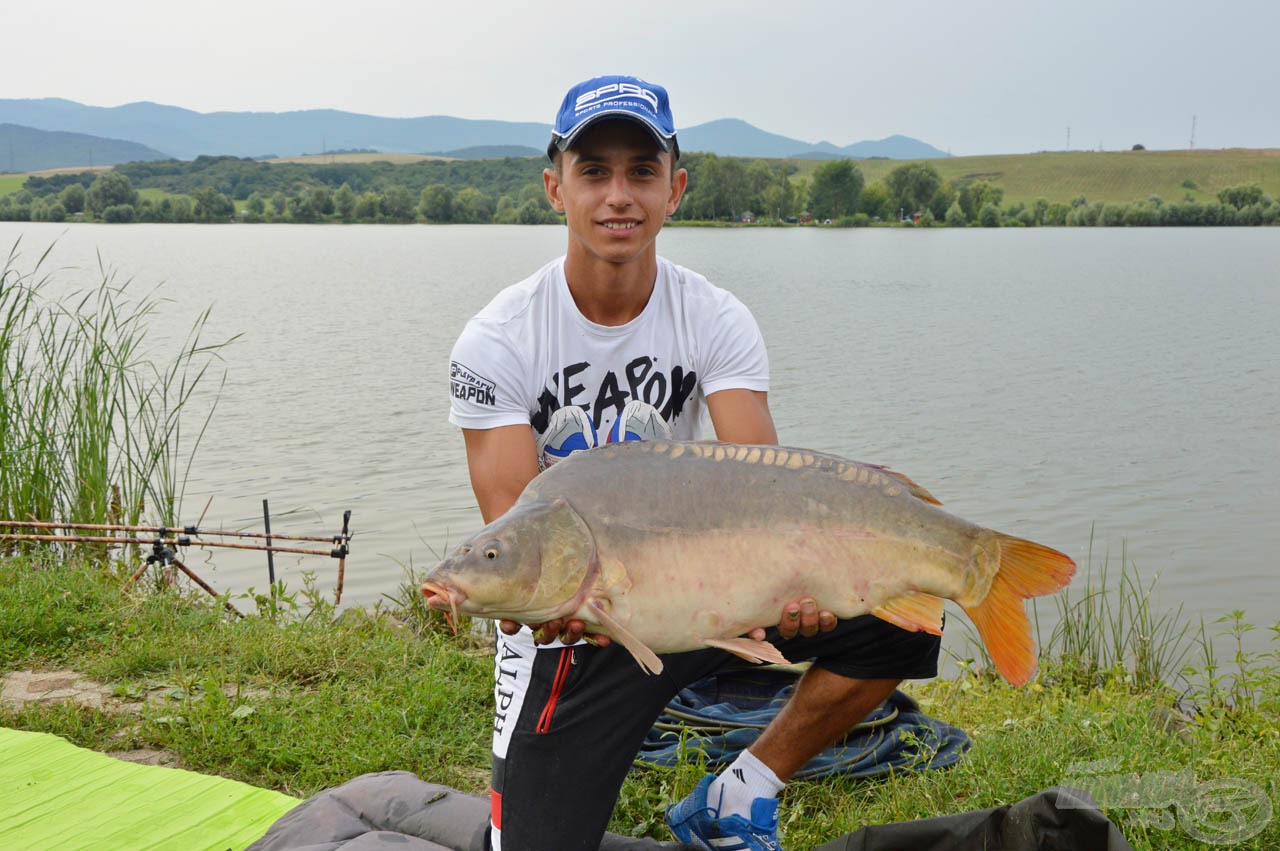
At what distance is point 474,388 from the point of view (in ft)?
8.89

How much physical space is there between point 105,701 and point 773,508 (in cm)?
264

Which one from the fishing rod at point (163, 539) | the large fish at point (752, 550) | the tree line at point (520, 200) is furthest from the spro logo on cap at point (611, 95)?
the tree line at point (520, 200)

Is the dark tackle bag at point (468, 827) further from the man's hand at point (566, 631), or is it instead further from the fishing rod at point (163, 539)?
→ the fishing rod at point (163, 539)

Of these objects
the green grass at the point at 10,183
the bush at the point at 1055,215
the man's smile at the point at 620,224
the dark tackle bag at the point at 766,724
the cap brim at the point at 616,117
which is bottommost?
the dark tackle bag at the point at 766,724

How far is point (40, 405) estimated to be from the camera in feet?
19.4

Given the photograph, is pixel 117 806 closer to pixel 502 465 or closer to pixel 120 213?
pixel 502 465

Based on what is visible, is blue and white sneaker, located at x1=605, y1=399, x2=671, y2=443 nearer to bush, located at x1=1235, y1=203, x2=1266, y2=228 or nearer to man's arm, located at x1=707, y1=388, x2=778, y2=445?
man's arm, located at x1=707, y1=388, x2=778, y2=445

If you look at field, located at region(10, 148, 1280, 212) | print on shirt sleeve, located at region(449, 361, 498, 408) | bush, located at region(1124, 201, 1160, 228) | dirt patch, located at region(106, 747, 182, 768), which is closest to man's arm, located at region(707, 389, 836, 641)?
print on shirt sleeve, located at region(449, 361, 498, 408)

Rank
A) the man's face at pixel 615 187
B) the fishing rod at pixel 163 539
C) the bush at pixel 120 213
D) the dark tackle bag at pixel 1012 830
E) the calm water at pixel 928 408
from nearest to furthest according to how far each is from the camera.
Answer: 1. the dark tackle bag at pixel 1012 830
2. the man's face at pixel 615 187
3. the fishing rod at pixel 163 539
4. the calm water at pixel 928 408
5. the bush at pixel 120 213

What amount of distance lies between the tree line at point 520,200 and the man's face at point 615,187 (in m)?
59.7

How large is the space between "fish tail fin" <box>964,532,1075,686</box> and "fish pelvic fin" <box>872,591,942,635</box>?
72 millimetres

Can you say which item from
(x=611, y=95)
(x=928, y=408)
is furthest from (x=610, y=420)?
(x=928, y=408)

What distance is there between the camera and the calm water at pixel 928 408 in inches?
298

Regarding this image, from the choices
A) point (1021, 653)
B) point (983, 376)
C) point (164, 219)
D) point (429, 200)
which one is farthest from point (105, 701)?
point (164, 219)
